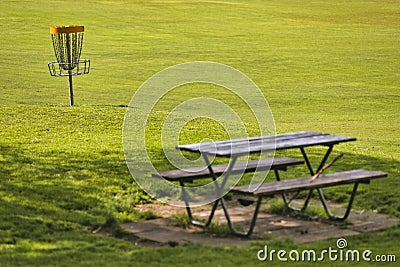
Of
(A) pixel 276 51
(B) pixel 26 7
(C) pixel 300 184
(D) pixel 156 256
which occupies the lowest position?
(D) pixel 156 256

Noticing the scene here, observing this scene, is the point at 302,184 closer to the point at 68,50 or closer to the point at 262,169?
the point at 262,169

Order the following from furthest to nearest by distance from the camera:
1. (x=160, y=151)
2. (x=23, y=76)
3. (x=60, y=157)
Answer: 1. (x=23, y=76)
2. (x=160, y=151)
3. (x=60, y=157)

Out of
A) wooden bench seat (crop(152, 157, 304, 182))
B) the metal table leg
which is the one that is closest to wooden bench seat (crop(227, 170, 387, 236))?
the metal table leg

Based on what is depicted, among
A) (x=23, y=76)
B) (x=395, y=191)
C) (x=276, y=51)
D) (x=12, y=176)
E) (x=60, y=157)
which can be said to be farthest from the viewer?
(x=276, y=51)

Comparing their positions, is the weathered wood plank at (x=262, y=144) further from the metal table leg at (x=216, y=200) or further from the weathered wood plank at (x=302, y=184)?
the weathered wood plank at (x=302, y=184)

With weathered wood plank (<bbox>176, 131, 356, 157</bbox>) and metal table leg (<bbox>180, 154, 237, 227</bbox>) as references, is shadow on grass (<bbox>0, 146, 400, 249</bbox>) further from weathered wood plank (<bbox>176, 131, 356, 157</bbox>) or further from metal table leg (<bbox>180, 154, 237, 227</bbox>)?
weathered wood plank (<bbox>176, 131, 356, 157</bbox>)

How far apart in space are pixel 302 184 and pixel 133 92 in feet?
57.3

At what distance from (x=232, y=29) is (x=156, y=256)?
3395 centimetres

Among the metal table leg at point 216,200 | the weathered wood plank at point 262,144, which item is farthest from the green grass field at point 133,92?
the weathered wood plank at point 262,144

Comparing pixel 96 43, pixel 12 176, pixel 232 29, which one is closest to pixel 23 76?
pixel 96 43

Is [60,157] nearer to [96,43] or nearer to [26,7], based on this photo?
[96,43]

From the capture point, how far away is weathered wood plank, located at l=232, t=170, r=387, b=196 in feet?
26.5

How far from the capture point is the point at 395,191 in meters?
9.84

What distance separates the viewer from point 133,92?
25.6 metres
